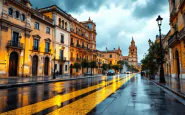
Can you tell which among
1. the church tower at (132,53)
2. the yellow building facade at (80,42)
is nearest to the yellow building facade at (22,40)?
the yellow building facade at (80,42)

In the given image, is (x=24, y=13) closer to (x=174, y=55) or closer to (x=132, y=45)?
(x=174, y=55)

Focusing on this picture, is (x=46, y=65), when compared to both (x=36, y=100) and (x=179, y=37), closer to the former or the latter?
(x=179, y=37)

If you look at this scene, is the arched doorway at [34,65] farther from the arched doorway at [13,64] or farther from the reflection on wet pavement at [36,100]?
the reflection on wet pavement at [36,100]

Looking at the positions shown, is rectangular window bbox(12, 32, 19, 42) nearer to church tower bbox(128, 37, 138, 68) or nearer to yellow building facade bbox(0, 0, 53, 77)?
yellow building facade bbox(0, 0, 53, 77)

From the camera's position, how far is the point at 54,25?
120 feet

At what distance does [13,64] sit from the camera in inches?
1013

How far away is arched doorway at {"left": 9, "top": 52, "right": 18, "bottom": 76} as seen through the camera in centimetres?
2512

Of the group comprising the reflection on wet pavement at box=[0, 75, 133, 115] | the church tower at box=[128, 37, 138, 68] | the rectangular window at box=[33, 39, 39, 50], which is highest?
the church tower at box=[128, 37, 138, 68]

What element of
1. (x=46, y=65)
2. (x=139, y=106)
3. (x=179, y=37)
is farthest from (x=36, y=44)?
(x=139, y=106)

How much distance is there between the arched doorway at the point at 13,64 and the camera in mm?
25125

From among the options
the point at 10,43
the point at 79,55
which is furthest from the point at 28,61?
the point at 79,55

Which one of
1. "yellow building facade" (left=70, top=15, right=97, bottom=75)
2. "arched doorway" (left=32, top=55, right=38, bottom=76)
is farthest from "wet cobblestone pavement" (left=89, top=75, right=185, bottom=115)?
"yellow building facade" (left=70, top=15, right=97, bottom=75)

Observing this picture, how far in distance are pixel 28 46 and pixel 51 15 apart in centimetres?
1200

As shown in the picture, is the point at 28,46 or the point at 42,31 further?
the point at 42,31
